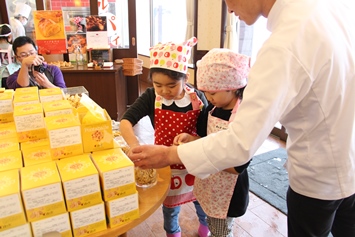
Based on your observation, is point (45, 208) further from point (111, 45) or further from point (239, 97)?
point (111, 45)

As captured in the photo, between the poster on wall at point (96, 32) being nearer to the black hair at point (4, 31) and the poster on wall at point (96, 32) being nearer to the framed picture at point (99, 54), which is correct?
the framed picture at point (99, 54)

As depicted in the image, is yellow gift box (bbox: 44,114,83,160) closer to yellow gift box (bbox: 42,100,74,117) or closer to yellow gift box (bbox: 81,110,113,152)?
yellow gift box (bbox: 81,110,113,152)

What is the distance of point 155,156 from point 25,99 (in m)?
0.64

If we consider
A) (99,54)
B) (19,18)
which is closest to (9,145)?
(99,54)

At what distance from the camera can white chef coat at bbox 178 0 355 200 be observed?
2.36ft

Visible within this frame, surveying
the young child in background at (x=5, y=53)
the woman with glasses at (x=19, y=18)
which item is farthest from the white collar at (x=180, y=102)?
the woman with glasses at (x=19, y=18)

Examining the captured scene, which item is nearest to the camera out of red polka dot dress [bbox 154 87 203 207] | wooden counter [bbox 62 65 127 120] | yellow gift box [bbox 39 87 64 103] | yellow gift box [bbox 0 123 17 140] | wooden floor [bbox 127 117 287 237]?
yellow gift box [bbox 0 123 17 140]

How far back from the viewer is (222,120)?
1263mm

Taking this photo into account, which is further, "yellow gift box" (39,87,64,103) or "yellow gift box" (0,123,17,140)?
"yellow gift box" (39,87,64,103)

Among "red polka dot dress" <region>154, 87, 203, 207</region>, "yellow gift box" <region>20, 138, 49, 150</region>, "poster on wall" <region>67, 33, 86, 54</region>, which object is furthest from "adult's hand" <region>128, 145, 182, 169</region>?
"poster on wall" <region>67, 33, 86, 54</region>

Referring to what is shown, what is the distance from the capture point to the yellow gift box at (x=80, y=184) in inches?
29.9

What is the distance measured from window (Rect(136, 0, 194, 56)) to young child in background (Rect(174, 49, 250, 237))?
172 inches

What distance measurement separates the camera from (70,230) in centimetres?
79

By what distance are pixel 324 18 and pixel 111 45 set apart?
11.9 ft
